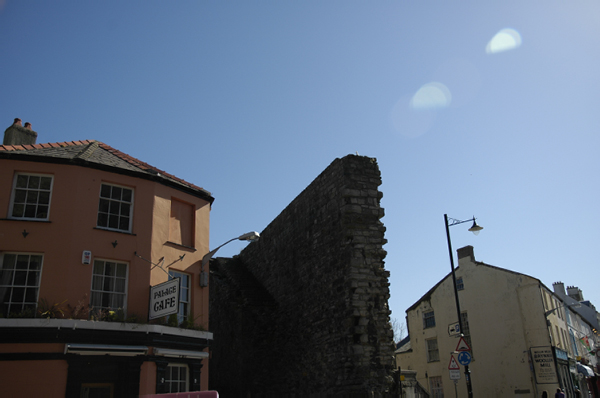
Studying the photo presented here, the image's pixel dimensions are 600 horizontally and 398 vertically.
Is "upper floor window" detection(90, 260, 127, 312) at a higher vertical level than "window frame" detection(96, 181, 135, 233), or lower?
lower

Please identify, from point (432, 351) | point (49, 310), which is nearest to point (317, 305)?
point (49, 310)

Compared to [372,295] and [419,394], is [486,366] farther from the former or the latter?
[372,295]

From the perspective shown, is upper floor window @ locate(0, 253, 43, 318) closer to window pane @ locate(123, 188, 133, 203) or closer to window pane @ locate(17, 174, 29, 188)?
window pane @ locate(17, 174, 29, 188)

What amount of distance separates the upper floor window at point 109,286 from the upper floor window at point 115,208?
3.29 feet

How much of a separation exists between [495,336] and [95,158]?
22433mm

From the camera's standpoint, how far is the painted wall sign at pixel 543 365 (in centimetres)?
2352

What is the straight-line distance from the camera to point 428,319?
29.3 m

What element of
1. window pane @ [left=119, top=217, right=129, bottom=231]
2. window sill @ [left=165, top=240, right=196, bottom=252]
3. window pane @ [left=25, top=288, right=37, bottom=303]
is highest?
window pane @ [left=119, top=217, right=129, bottom=231]

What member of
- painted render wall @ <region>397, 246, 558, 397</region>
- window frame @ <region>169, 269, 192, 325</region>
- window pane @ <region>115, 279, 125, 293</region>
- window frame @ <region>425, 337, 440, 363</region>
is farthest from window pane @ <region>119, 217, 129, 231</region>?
window frame @ <region>425, 337, 440, 363</region>

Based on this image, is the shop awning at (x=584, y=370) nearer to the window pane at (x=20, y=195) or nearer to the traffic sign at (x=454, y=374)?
the traffic sign at (x=454, y=374)

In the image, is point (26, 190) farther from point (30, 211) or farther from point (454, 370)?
point (454, 370)

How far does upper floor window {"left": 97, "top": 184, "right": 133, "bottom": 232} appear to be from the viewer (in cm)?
1223

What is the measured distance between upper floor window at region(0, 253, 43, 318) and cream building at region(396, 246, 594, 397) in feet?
61.2

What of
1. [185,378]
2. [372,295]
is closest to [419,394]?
[372,295]
